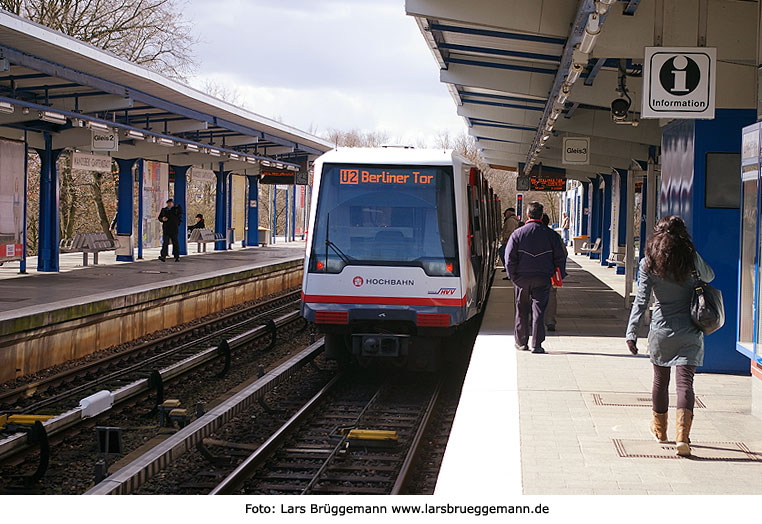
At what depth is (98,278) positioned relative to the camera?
20.0m

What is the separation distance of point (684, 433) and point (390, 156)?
6.21 m

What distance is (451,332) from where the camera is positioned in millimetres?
11508

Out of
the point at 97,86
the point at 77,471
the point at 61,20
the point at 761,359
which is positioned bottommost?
the point at 77,471

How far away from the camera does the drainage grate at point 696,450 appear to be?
6.36 metres

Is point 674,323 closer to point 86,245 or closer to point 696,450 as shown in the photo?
point 696,450

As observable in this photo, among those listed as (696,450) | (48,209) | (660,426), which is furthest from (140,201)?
(696,450)

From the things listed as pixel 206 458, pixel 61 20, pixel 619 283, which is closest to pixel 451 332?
pixel 206 458

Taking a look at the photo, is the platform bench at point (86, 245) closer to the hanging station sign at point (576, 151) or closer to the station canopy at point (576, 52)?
the station canopy at point (576, 52)

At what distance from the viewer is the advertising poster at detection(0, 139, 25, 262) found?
19156 mm

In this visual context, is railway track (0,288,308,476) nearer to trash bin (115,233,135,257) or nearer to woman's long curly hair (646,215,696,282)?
woman's long curly hair (646,215,696,282)

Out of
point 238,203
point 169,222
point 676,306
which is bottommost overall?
point 676,306

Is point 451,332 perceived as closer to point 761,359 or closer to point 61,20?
point 761,359

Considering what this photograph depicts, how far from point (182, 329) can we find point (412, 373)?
6.48m

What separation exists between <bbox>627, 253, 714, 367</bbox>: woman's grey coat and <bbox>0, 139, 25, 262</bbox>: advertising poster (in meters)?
15.6
